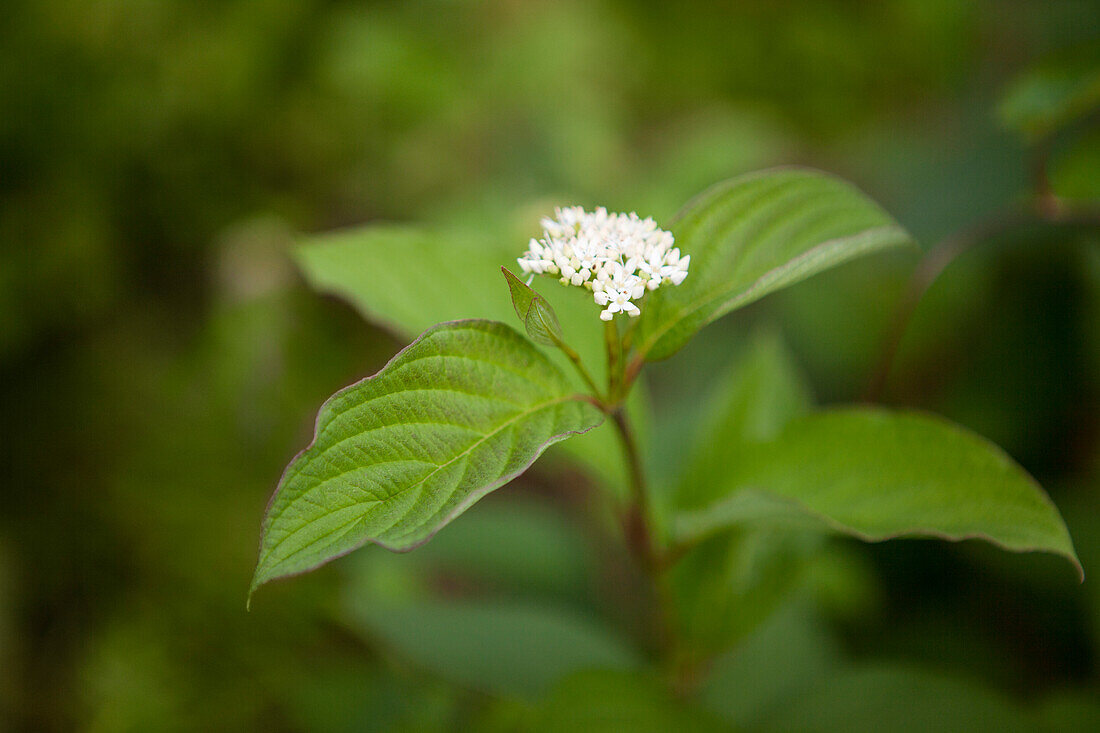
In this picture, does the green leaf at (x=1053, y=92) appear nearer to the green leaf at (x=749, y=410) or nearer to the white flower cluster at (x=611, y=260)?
the green leaf at (x=749, y=410)

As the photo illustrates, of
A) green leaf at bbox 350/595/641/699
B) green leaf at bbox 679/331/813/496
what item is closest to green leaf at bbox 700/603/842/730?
green leaf at bbox 350/595/641/699

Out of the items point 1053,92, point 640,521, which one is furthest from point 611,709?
point 1053,92

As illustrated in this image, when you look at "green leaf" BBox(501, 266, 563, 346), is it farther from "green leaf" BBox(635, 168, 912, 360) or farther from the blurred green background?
the blurred green background

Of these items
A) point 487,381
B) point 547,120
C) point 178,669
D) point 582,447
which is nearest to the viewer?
point 487,381

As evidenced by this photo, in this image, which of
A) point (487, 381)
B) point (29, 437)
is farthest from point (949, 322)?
point (29, 437)

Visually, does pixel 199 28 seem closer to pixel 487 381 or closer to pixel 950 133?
pixel 487 381

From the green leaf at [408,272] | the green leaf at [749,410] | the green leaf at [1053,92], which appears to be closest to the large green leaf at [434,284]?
the green leaf at [408,272]
